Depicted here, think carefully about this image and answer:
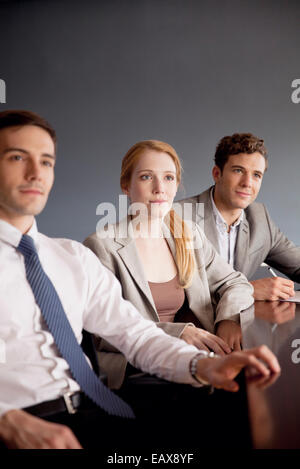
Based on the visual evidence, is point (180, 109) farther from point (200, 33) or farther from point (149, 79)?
point (200, 33)

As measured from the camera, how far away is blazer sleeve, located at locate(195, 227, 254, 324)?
202cm

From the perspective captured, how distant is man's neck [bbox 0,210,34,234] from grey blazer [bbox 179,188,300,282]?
1695mm

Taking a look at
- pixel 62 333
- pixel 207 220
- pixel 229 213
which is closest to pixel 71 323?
pixel 62 333

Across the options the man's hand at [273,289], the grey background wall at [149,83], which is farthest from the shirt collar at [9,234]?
the grey background wall at [149,83]

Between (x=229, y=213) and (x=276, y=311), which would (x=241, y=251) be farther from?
(x=276, y=311)

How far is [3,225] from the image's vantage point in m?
1.26

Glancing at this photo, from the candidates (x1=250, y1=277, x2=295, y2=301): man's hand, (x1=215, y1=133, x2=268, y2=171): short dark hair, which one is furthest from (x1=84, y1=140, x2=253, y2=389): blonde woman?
(x1=215, y1=133, x2=268, y2=171): short dark hair

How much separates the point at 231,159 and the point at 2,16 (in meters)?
4.59

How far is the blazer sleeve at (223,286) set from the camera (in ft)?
6.63

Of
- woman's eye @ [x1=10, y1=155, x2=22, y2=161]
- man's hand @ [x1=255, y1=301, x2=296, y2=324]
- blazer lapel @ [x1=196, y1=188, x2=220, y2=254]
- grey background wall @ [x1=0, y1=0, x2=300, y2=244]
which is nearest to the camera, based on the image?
woman's eye @ [x1=10, y1=155, x2=22, y2=161]

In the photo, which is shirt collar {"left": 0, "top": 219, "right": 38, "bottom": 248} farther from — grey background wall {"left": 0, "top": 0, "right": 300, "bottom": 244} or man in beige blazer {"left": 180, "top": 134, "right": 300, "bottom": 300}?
grey background wall {"left": 0, "top": 0, "right": 300, "bottom": 244}

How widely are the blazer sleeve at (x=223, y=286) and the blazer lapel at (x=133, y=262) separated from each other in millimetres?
311

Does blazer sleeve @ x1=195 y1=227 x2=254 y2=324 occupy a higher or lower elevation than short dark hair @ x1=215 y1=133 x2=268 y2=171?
lower
